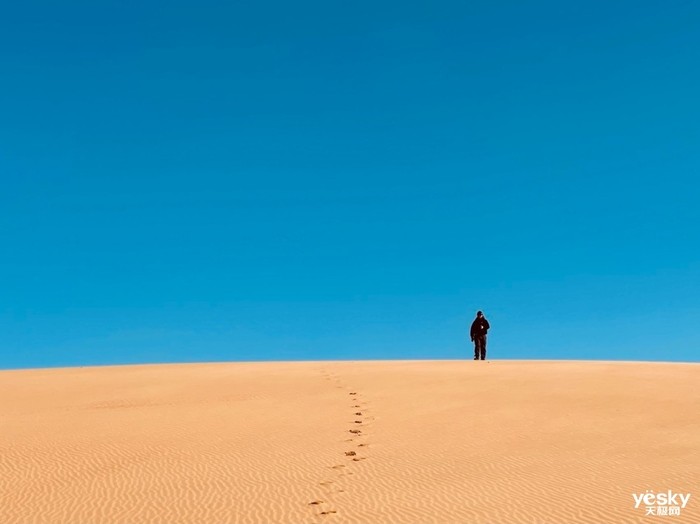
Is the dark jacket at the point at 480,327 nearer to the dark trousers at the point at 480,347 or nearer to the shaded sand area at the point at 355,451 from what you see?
the dark trousers at the point at 480,347

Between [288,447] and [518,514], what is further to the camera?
[288,447]

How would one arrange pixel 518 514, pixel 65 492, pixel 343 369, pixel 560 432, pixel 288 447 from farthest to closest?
pixel 343 369 < pixel 560 432 < pixel 288 447 < pixel 65 492 < pixel 518 514

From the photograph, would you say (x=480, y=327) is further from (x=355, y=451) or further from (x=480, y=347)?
(x=355, y=451)

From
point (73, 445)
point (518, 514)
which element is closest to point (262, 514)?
point (518, 514)

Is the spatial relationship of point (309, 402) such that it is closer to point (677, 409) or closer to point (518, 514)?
point (677, 409)

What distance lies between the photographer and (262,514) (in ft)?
19.2

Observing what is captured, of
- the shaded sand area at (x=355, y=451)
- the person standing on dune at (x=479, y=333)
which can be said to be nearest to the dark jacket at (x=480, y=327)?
the person standing on dune at (x=479, y=333)

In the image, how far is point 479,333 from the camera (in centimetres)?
2141

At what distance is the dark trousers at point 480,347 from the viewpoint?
70.5ft

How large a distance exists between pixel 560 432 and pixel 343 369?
→ 1037 centimetres

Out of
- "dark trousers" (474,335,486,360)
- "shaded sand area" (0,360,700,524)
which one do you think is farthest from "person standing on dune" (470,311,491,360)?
"shaded sand area" (0,360,700,524)

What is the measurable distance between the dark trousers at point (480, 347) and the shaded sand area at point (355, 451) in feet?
20.7

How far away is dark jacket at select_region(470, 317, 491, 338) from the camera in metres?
21.2

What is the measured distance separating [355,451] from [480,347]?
14.1m
